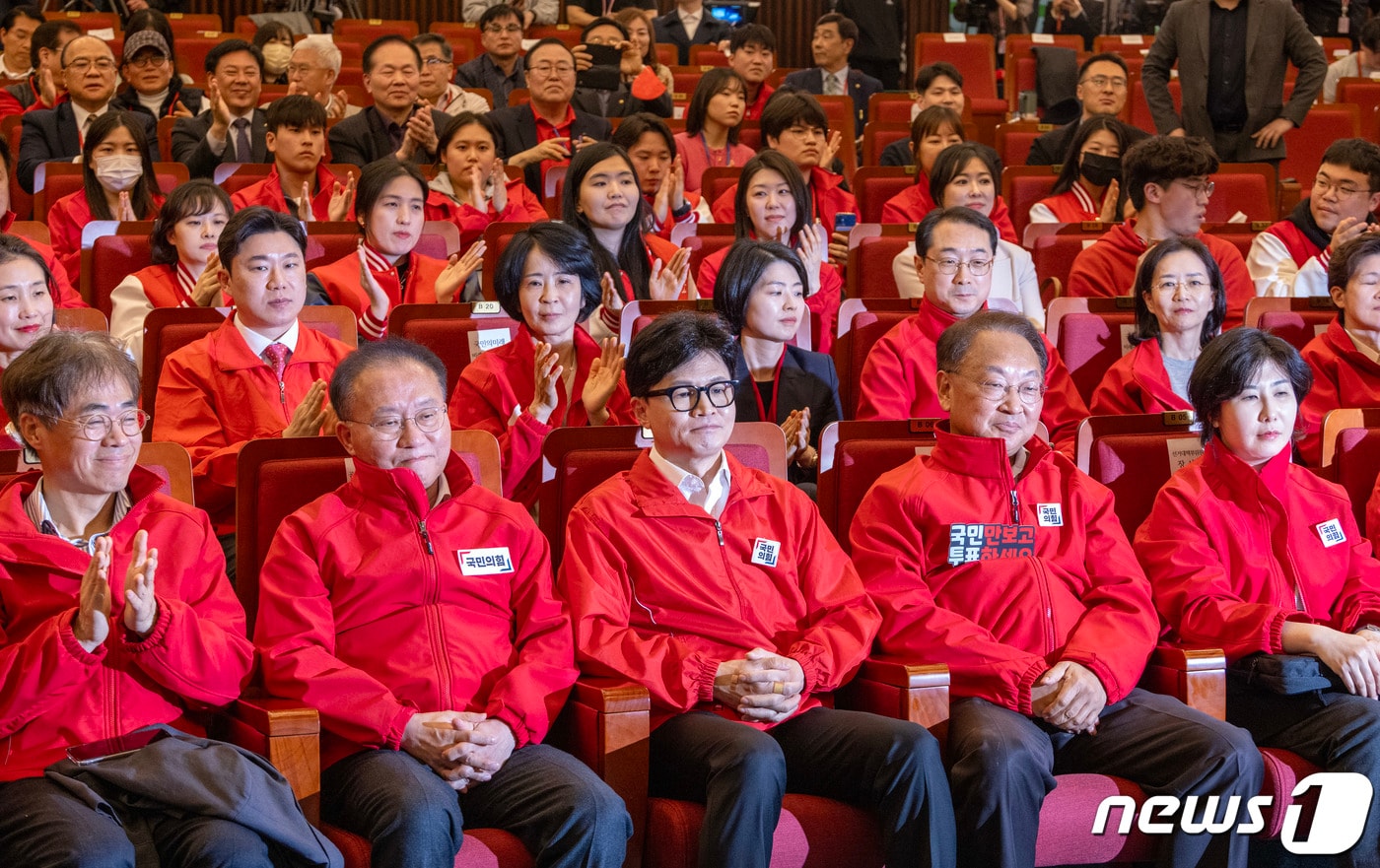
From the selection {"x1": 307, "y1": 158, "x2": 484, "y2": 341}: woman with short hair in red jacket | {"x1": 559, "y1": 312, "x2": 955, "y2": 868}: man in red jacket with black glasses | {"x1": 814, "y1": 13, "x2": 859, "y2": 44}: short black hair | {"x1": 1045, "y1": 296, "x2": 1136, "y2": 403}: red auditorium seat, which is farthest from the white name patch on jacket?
{"x1": 814, "y1": 13, "x2": 859, "y2": 44}: short black hair

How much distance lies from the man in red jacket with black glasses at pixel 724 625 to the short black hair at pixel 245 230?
1.00 m

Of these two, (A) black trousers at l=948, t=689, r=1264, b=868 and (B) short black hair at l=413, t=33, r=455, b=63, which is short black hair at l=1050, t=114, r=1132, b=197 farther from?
(A) black trousers at l=948, t=689, r=1264, b=868

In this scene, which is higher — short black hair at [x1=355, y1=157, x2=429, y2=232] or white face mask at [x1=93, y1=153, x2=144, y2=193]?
white face mask at [x1=93, y1=153, x2=144, y2=193]

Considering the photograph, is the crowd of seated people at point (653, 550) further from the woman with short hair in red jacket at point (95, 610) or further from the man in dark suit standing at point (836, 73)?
the man in dark suit standing at point (836, 73)

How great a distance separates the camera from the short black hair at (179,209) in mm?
3625

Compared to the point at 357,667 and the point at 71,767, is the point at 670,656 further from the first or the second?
the point at 71,767

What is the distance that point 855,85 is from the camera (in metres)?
7.32

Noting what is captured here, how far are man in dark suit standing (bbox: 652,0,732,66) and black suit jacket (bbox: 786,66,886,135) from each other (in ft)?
3.73

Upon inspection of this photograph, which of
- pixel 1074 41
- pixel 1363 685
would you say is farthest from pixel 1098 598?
pixel 1074 41

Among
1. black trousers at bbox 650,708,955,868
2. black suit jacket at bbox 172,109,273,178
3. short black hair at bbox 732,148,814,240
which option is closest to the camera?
black trousers at bbox 650,708,955,868

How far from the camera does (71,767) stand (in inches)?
77.4

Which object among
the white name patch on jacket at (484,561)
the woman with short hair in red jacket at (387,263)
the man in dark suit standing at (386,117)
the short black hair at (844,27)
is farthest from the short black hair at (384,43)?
the white name patch on jacket at (484,561)

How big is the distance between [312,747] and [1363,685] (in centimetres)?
168

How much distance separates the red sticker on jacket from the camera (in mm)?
2492
